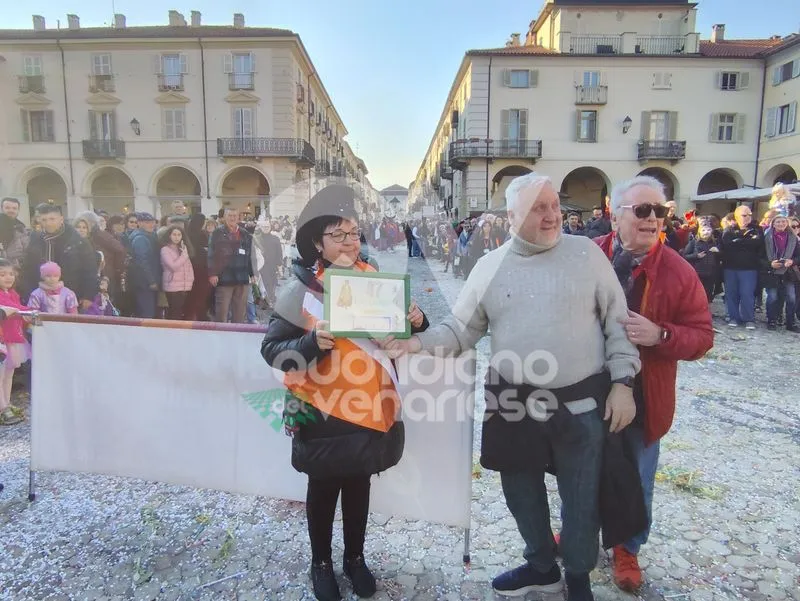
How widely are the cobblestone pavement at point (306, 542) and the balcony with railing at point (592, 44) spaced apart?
31.1 metres

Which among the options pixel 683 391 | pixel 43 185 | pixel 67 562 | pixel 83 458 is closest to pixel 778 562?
pixel 683 391

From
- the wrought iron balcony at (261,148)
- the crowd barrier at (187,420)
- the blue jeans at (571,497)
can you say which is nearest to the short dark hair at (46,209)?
the crowd barrier at (187,420)

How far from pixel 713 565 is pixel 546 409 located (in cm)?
132

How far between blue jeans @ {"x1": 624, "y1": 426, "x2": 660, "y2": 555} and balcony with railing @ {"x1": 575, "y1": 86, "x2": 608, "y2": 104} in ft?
93.2

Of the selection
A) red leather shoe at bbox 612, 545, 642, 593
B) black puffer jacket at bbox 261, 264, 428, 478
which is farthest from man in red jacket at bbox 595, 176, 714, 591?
black puffer jacket at bbox 261, 264, 428, 478

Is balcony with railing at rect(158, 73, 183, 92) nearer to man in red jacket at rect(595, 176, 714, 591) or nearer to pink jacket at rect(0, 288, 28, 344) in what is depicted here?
pink jacket at rect(0, 288, 28, 344)

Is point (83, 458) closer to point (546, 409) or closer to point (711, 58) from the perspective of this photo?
point (546, 409)

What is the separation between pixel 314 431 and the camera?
1929 millimetres

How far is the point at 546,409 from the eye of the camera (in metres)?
1.90

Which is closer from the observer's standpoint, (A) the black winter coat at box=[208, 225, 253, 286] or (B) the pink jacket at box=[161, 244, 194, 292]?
(B) the pink jacket at box=[161, 244, 194, 292]

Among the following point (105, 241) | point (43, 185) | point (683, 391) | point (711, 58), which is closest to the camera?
point (683, 391)

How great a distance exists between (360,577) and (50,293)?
13.2ft

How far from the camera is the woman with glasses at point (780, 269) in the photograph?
7531 millimetres

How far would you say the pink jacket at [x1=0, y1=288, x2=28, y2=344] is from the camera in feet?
13.8
